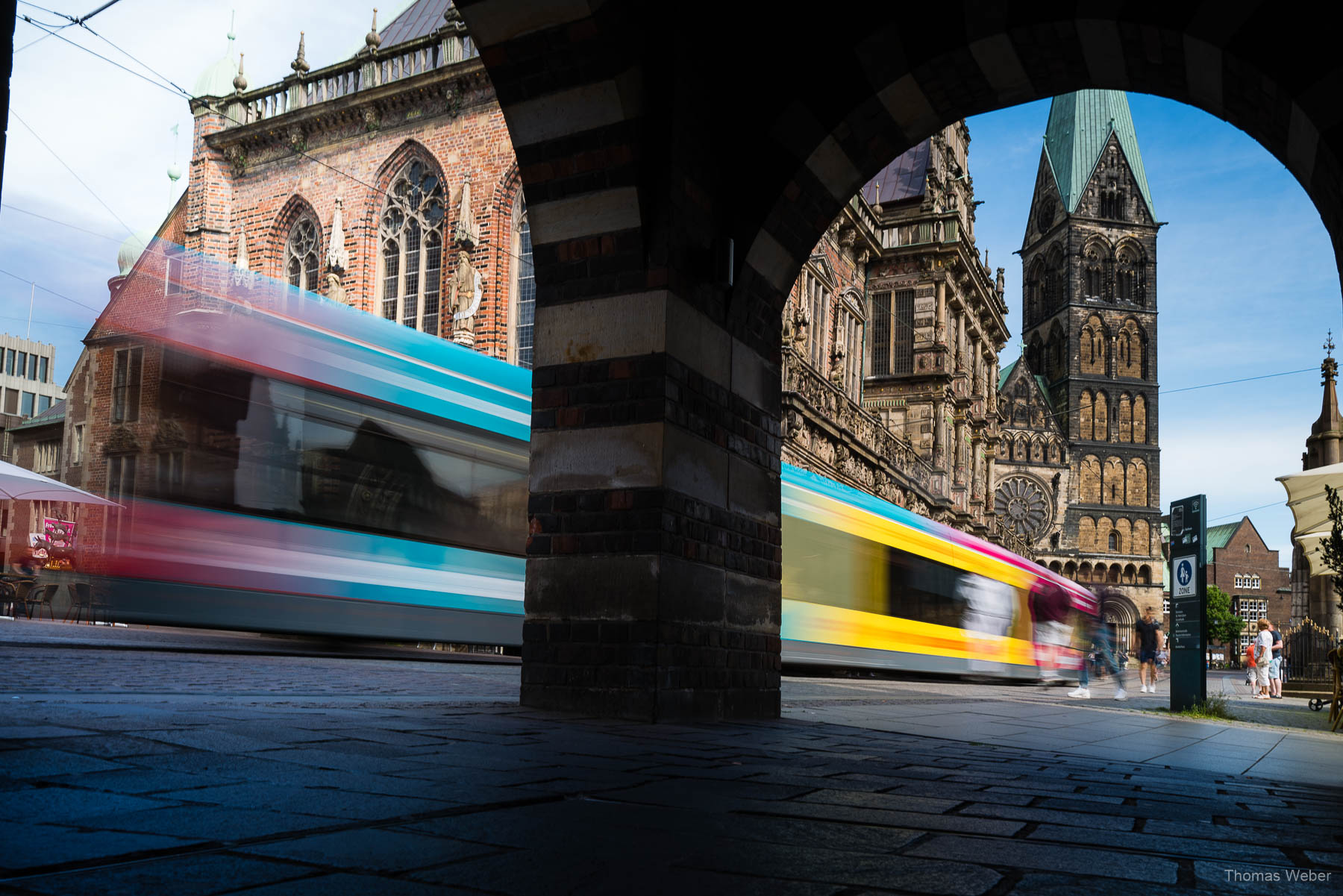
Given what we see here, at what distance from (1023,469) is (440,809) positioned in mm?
92013

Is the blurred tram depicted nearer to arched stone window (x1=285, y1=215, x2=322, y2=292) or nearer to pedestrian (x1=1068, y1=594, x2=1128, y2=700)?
arched stone window (x1=285, y1=215, x2=322, y2=292)

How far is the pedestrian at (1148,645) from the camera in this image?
20.5 meters

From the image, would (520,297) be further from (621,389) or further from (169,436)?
(621,389)

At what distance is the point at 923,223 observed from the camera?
135 feet

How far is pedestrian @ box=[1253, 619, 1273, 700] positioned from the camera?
20953 millimetres

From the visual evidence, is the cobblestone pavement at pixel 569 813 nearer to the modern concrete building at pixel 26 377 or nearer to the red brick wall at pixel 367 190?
the red brick wall at pixel 367 190

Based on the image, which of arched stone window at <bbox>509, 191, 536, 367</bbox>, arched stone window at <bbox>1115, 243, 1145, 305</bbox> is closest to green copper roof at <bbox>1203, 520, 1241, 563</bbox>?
arched stone window at <bbox>1115, 243, 1145, 305</bbox>

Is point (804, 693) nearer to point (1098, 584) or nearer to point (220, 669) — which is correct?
point (220, 669)

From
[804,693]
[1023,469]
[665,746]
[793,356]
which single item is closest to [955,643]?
[793,356]

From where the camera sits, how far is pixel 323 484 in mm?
12383

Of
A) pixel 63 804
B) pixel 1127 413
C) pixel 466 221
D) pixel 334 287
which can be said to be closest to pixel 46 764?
pixel 63 804

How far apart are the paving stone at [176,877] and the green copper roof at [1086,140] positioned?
99.5m

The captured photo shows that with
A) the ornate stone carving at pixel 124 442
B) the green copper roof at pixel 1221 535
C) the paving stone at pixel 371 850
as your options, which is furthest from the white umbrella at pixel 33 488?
the green copper roof at pixel 1221 535

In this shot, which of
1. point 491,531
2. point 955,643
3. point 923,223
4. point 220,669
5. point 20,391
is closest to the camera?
point 220,669
